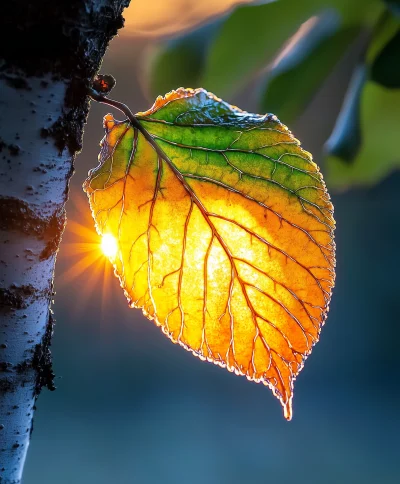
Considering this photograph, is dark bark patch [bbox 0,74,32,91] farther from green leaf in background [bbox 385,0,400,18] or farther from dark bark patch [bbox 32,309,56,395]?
green leaf in background [bbox 385,0,400,18]

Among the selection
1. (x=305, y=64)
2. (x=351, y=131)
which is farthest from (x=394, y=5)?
(x=305, y=64)

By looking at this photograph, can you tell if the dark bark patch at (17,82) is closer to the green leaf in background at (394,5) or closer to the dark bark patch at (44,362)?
the dark bark patch at (44,362)

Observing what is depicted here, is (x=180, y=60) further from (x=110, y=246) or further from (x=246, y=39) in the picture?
(x=110, y=246)

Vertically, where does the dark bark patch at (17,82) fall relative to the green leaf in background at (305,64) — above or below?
below

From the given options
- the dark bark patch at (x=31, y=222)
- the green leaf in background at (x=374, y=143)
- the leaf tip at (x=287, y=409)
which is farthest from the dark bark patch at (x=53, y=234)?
the green leaf in background at (x=374, y=143)

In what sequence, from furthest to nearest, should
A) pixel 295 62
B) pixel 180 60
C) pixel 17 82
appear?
pixel 180 60 → pixel 295 62 → pixel 17 82

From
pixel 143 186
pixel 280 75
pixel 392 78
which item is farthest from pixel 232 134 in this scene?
pixel 280 75
